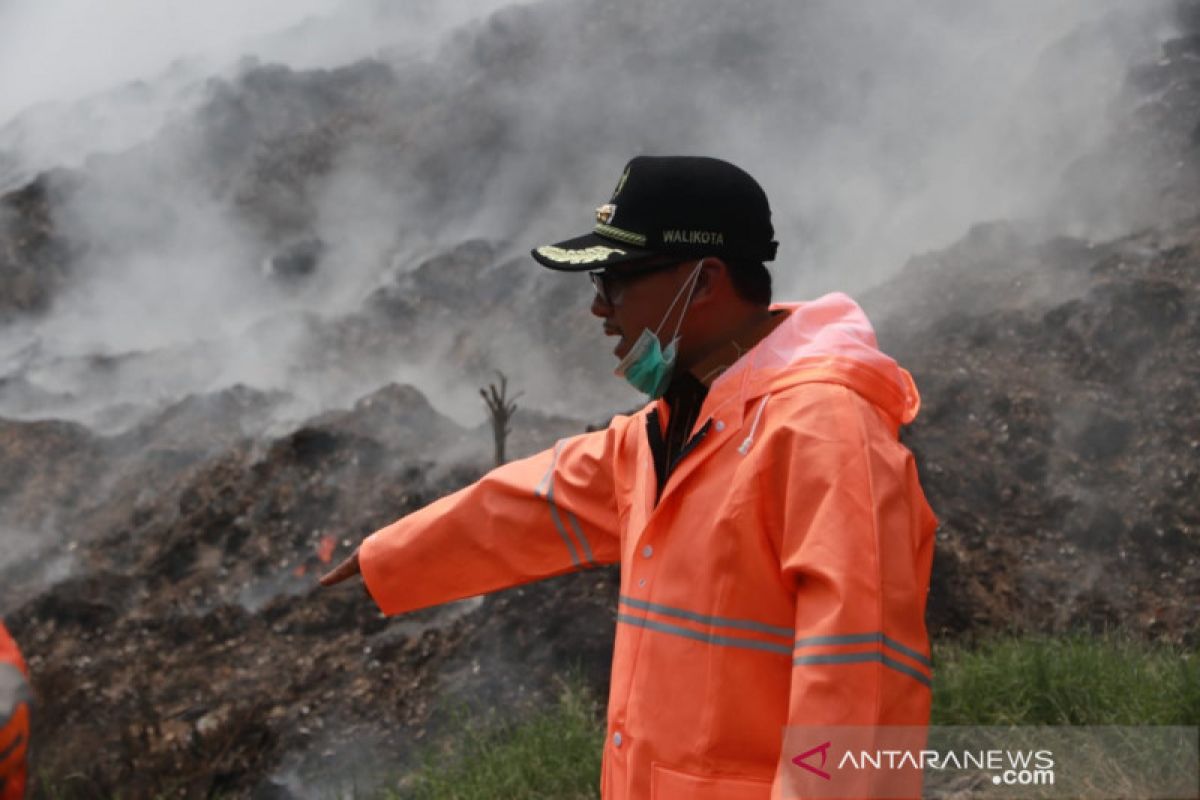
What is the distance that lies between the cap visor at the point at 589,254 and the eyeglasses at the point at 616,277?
0.03 m

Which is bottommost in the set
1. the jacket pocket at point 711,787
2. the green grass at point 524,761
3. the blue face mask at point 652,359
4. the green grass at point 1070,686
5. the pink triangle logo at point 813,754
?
the green grass at point 524,761

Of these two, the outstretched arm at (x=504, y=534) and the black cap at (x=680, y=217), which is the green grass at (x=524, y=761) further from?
the black cap at (x=680, y=217)

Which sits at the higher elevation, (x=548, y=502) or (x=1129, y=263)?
(x=1129, y=263)

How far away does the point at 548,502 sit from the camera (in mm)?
2777

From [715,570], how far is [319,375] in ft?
24.2

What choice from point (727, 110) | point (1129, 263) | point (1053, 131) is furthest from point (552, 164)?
point (1129, 263)

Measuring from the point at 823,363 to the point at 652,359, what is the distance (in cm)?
36

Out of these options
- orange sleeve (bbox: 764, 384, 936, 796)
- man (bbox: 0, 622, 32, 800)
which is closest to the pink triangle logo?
orange sleeve (bbox: 764, 384, 936, 796)

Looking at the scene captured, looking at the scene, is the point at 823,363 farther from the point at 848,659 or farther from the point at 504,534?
the point at 504,534

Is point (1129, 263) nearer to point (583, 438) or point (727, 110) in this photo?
point (727, 110)

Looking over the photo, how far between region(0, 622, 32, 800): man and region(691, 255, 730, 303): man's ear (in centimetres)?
129

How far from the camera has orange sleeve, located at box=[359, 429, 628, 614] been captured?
8.99 feet

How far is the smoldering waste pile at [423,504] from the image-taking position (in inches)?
207

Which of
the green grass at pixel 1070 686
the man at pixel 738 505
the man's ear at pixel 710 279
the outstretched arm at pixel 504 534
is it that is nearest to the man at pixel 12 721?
the outstretched arm at pixel 504 534
